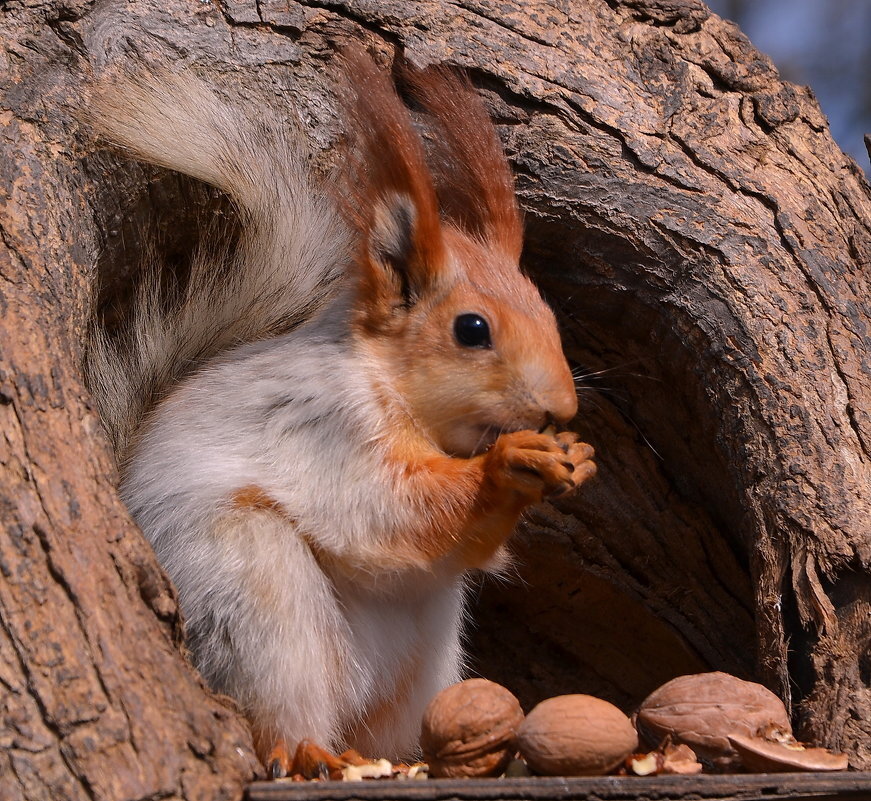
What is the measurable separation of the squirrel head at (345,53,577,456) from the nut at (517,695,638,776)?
1.70ft

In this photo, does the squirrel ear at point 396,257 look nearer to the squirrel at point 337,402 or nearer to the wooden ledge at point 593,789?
the squirrel at point 337,402

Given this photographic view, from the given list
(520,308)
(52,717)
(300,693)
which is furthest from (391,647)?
(52,717)

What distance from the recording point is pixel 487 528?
173 centimetres

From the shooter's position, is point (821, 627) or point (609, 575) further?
point (609, 575)

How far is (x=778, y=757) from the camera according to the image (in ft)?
4.79

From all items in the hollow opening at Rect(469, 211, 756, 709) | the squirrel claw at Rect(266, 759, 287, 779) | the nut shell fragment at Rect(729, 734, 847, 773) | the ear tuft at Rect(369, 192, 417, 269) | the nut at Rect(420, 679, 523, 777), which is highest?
the ear tuft at Rect(369, 192, 417, 269)

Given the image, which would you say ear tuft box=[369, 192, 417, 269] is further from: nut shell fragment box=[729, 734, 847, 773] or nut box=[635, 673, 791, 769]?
nut shell fragment box=[729, 734, 847, 773]

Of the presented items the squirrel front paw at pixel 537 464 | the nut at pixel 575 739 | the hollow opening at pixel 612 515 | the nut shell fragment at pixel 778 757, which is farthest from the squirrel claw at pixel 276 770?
the hollow opening at pixel 612 515

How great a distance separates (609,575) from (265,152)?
4.55 feet

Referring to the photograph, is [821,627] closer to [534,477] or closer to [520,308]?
[534,477]

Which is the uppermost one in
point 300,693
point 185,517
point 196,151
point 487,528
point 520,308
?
point 196,151

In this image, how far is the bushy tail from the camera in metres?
1.93

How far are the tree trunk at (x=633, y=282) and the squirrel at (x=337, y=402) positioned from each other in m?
0.14

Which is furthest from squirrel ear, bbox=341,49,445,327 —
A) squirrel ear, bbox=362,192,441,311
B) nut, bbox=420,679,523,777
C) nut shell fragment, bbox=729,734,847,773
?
nut shell fragment, bbox=729,734,847,773
